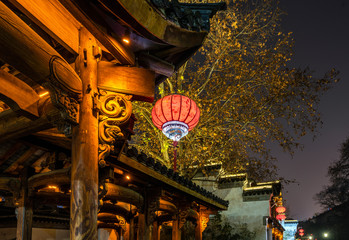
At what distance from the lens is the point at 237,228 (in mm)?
19641

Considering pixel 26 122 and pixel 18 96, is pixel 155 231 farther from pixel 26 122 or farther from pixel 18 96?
pixel 18 96

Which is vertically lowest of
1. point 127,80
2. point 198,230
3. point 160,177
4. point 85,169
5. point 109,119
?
point 198,230

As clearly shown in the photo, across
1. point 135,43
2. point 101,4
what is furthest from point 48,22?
point 135,43

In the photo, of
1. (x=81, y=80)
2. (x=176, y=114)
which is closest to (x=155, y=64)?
(x=81, y=80)

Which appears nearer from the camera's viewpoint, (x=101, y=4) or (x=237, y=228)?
(x=101, y=4)

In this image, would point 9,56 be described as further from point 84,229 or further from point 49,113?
point 84,229

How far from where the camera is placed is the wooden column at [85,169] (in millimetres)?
3281

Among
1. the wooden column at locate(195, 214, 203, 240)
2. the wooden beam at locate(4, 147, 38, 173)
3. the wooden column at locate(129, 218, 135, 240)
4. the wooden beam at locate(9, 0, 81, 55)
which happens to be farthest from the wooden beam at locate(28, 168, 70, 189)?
the wooden column at locate(195, 214, 203, 240)

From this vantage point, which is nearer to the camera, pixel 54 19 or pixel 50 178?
pixel 54 19

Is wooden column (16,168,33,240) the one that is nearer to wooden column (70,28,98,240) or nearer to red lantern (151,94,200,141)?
wooden column (70,28,98,240)

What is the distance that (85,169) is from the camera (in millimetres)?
3389

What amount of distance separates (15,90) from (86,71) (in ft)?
2.79

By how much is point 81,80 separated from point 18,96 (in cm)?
76

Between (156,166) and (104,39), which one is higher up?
(104,39)
